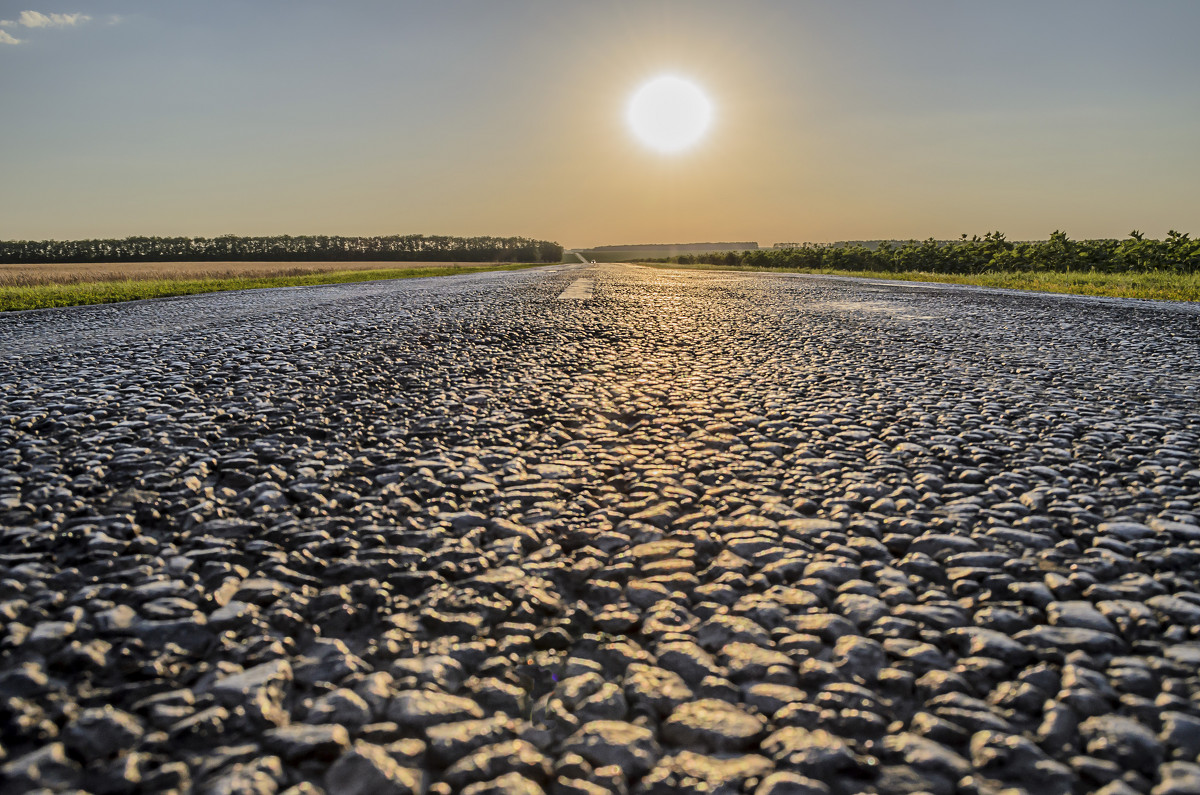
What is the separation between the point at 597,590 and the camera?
273cm

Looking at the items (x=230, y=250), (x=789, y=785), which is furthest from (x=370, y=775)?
(x=230, y=250)

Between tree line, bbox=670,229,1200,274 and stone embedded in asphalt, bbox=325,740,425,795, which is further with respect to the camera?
tree line, bbox=670,229,1200,274

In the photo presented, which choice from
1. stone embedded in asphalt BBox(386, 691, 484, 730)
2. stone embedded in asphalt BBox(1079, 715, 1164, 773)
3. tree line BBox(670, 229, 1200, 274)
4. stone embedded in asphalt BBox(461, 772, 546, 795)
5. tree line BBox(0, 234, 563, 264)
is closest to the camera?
stone embedded in asphalt BBox(461, 772, 546, 795)

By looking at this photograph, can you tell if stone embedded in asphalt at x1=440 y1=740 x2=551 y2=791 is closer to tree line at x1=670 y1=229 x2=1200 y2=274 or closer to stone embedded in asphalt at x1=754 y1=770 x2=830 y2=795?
stone embedded in asphalt at x1=754 y1=770 x2=830 y2=795

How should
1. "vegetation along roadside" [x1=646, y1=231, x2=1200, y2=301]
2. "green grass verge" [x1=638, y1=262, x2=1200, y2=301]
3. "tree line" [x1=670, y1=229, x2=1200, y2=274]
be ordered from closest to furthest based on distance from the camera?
"green grass verge" [x1=638, y1=262, x2=1200, y2=301]
"vegetation along roadside" [x1=646, y1=231, x2=1200, y2=301]
"tree line" [x1=670, y1=229, x2=1200, y2=274]

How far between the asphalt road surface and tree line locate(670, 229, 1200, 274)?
30384mm

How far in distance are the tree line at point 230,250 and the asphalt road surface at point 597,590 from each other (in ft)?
333

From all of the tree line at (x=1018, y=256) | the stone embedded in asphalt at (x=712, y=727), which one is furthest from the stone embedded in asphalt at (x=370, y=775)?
the tree line at (x=1018, y=256)

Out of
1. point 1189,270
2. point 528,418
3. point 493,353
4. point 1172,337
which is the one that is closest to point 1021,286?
point 1189,270

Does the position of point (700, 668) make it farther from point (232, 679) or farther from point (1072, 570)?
point (1072, 570)

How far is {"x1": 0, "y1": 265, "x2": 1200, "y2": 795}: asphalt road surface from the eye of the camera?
180 centimetres

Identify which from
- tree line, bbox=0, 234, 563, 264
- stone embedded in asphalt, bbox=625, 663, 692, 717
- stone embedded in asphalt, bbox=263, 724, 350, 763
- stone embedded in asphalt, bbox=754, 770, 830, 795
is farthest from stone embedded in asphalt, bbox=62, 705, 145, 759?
tree line, bbox=0, 234, 563, 264

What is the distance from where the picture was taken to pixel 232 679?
2074mm

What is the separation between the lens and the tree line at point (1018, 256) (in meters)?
28.8
